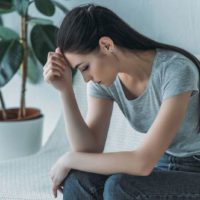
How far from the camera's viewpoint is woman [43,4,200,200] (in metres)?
1.04

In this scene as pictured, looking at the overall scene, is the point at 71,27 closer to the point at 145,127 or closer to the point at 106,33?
the point at 106,33

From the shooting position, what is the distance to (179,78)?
106 centimetres

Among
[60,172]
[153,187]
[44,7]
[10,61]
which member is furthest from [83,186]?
[44,7]

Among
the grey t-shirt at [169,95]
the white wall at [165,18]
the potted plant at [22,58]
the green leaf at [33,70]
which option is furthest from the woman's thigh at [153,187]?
the green leaf at [33,70]

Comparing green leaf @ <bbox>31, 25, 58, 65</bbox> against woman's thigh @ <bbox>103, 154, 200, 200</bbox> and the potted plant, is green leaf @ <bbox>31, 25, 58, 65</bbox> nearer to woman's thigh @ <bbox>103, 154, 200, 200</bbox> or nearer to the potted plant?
the potted plant

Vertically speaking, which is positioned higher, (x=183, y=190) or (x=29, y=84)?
(x=183, y=190)

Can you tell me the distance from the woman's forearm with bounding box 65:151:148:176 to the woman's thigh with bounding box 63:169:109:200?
0.8 inches

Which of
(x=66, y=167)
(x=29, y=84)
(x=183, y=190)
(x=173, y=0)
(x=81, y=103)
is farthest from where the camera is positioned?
(x=29, y=84)

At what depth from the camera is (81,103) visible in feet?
5.93

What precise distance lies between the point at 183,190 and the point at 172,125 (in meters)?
0.15

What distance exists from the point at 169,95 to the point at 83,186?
1.02ft

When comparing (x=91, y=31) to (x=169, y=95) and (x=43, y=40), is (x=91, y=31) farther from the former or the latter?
(x=43, y=40)

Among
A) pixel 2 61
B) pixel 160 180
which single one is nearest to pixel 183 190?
pixel 160 180

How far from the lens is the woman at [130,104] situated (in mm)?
1041
